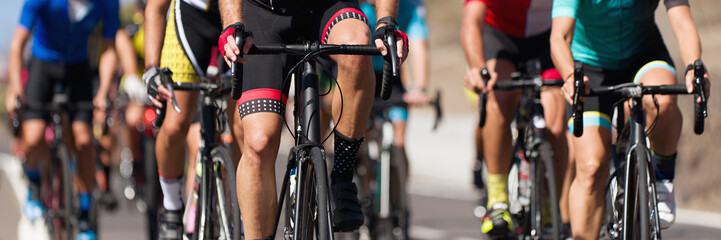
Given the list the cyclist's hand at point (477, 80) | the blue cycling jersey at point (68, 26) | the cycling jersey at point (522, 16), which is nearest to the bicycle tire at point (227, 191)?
the cyclist's hand at point (477, 80)

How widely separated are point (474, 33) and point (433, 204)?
6.91 m

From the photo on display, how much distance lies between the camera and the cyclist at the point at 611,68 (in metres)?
5.64

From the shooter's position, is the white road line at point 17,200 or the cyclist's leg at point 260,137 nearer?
the cyclist's leg at point 260,137

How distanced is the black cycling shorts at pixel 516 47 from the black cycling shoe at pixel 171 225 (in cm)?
222

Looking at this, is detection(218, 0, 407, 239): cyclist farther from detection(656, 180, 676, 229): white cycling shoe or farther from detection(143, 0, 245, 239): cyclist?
detection(656, 180, 676, 229): white cycling shoe

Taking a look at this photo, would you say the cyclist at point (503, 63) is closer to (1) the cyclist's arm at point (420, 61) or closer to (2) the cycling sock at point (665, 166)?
(2) the cycling sock at point (665, 166)

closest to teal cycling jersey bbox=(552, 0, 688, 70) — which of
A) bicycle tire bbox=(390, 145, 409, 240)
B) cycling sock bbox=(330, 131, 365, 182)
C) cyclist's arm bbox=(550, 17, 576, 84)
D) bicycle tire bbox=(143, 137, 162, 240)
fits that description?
cyclist's arm bbox=(550, 17, 576, 84)

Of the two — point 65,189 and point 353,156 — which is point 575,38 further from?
point 65,189

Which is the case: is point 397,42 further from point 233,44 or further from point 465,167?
point 465,167

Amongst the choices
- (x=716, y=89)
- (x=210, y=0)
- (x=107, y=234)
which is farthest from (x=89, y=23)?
(x=716, y=89)

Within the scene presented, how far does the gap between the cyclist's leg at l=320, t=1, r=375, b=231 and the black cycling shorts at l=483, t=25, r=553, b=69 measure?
96.5 inches

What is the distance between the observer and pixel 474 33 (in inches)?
271

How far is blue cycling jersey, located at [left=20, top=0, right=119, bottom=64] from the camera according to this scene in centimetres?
896

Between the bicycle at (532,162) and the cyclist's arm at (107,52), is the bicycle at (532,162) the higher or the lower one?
the lower one
